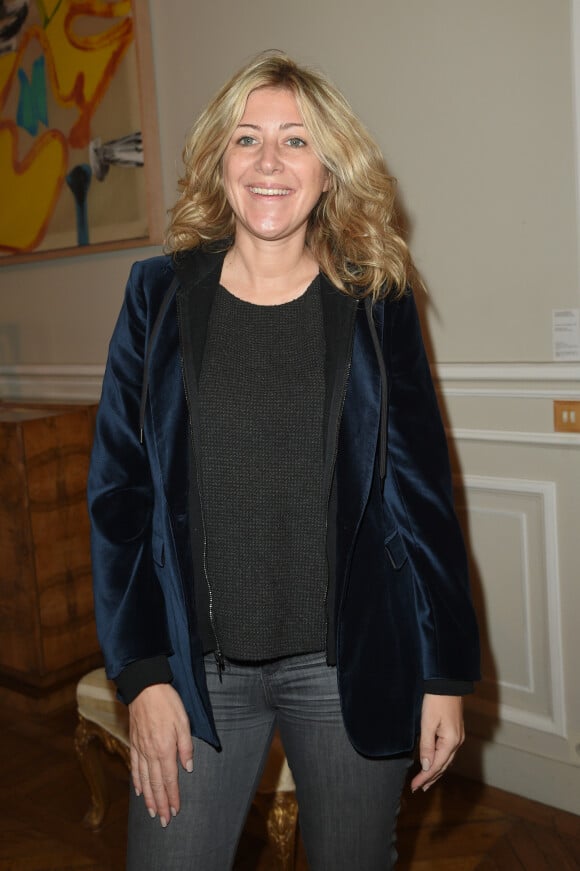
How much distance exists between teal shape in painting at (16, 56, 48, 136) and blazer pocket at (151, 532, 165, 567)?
264 centimetres

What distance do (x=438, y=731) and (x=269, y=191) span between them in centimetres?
84

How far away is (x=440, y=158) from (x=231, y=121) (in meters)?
1.18

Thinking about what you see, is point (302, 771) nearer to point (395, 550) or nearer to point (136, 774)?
point (136, 774)

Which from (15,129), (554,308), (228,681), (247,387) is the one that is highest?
(15,129)

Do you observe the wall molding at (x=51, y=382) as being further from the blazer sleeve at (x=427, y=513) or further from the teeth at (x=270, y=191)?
the blazer sleeve at (x=427, y=513)

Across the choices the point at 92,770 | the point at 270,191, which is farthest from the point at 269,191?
the point at 92,770

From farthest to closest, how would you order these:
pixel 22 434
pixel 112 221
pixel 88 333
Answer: pixel 88 333 < pixel 112 221 < pixel 22 434

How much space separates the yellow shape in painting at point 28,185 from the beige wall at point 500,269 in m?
1.12

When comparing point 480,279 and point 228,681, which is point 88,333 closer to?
point 480,279

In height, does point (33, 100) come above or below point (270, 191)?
above

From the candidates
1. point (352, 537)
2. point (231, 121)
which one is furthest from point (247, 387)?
point (231, 121)

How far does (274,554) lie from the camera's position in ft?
3.99

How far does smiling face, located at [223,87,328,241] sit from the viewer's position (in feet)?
4.21

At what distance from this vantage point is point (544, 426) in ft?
7.41
